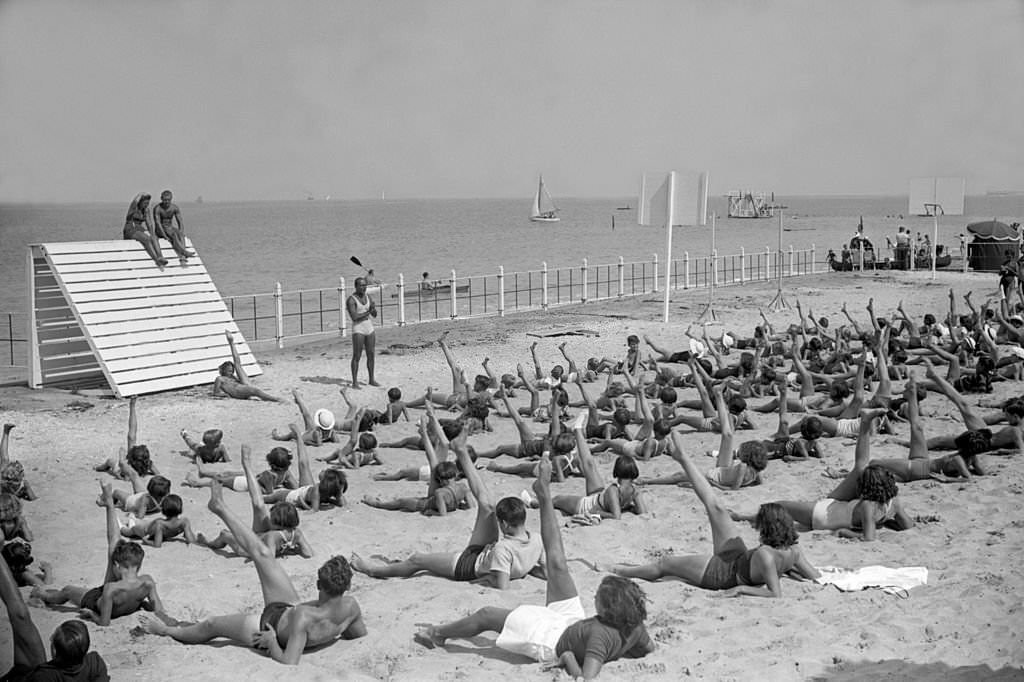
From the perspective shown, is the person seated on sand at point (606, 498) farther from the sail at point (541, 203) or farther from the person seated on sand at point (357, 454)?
the sail at point (541, 203)

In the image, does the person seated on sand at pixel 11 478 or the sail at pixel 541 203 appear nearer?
the person seated on sand at pixel 11 478

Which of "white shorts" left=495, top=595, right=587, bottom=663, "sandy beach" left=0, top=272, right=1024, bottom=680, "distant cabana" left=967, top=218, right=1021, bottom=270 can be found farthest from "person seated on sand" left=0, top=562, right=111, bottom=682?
"distant cabana" left=967, top=218, right=1021, bottom=270

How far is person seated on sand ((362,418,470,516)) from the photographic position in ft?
25.8

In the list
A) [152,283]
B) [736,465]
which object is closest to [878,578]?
[736,465]

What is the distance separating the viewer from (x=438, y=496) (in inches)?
309

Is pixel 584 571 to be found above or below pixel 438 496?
below

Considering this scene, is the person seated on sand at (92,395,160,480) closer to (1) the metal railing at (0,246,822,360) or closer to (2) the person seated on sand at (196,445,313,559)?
(2) the person seated on sand at (196,445,313,559)

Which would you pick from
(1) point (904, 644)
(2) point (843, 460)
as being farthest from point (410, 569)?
(2) point (843, 460)

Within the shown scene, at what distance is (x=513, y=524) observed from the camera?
242 inches

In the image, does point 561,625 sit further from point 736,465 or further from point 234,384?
point 234,384

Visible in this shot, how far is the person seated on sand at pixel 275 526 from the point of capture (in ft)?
21.0

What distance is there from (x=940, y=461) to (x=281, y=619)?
5.18m

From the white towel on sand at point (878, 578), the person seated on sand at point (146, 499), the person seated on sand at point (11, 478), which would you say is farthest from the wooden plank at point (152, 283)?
the white towel on sand at point (878, 578)

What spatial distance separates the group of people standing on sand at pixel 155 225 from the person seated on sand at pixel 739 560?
999 cm
